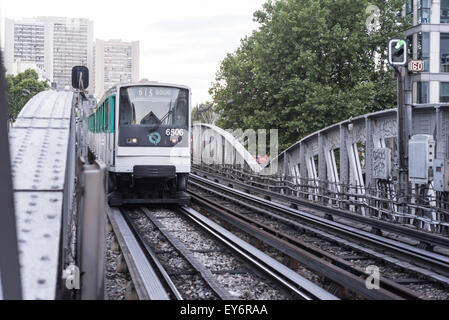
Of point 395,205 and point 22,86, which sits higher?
point 22,86

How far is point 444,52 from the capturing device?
108 ft

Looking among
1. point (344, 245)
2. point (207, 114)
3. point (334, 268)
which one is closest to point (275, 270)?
point (334, 268)

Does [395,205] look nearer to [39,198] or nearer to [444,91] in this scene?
[39,198]

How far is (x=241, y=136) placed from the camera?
96.8 ft

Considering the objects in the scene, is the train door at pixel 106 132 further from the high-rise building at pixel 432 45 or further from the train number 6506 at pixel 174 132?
the high-rise building at pixel 432 45

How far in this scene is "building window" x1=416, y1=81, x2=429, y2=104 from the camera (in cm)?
3332

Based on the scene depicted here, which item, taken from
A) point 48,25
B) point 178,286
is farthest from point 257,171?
point 48,25

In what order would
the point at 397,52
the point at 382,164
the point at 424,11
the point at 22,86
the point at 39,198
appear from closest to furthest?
the point at 39,198 < the point at 397,52 < the point at 382,164 < the point at 424,11 < the point at 22,86

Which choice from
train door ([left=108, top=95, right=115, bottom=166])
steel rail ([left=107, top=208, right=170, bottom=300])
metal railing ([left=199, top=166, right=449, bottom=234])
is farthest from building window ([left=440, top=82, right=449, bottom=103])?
steel rail ([left=107, top=208, right=170, bottom=300])

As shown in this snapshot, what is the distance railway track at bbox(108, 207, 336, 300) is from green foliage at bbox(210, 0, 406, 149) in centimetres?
1505

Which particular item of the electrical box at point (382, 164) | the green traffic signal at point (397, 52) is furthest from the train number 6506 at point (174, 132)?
the green traffic signal at point (397, 52)

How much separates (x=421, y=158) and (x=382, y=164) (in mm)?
2013
